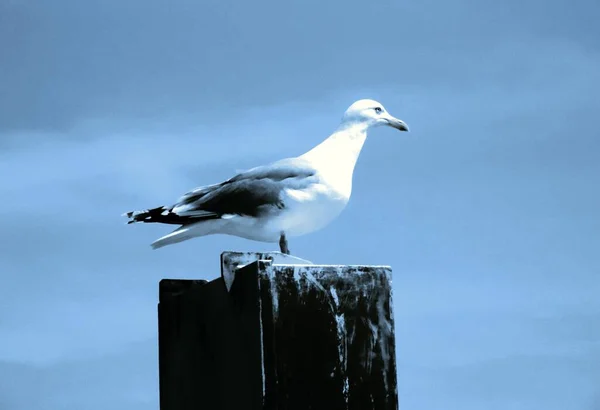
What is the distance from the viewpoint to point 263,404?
613 centimetres

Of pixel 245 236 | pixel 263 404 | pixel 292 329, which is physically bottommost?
pixel 263 404

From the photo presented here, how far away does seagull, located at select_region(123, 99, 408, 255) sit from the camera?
901 centimetres

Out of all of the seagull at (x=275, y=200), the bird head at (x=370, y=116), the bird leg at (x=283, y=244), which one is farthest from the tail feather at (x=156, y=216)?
the bird head at (x=370, y=116)

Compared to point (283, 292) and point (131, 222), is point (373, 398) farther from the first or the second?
point (131, 222)

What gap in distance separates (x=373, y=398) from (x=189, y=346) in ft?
6.28

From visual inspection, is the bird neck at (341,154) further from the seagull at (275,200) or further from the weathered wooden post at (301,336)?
the weathered wooden post at (301,336)

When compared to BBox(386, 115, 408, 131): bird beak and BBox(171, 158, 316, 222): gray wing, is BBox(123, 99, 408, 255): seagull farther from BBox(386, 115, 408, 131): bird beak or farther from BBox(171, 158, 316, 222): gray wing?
BBox(386, 115, 408, 131): bird beak

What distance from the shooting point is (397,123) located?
33.2 ft

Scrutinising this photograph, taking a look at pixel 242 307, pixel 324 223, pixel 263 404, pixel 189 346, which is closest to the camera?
pixel 263 404

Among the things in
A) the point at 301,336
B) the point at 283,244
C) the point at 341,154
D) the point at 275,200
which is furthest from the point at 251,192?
the point at 301,336

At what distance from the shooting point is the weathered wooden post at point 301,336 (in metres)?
6.24

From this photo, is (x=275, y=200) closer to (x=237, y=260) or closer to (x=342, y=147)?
(x=342, y=147)

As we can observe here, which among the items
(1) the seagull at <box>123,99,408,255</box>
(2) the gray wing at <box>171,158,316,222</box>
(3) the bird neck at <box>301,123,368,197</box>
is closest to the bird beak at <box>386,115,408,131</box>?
(3) the bird neck at <box>301,123,368,197</box>

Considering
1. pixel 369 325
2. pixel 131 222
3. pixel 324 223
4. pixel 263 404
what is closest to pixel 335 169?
pixel 324 223
